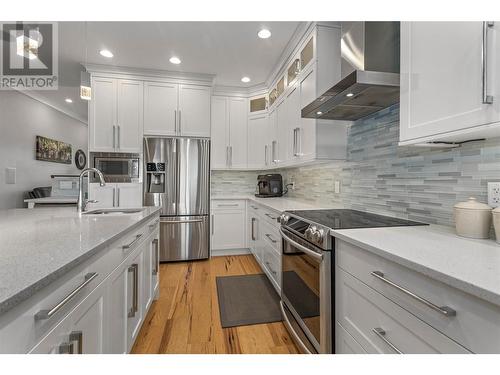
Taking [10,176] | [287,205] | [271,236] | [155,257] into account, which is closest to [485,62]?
[287,205]

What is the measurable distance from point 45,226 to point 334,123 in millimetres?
2253

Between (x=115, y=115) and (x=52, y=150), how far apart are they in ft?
3.31

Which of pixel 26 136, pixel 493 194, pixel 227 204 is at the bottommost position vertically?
pixel 227 204

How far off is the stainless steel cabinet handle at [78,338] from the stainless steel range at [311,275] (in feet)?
3.59

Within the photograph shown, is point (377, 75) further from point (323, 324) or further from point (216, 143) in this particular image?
point (216, 143)

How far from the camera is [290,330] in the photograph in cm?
169

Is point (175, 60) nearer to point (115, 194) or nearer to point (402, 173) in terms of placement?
point (115, 194)

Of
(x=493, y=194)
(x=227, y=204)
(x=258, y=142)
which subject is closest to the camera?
(x=493, y=194)

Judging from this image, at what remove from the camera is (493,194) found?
40.2 inches

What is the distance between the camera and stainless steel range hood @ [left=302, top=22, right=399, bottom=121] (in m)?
1.31

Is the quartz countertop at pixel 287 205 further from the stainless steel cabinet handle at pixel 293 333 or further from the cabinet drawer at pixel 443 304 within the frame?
the cabinet drawer at pixel 443 304

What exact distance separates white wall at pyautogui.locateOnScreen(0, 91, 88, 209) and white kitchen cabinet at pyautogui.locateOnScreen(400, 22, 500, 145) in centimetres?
355

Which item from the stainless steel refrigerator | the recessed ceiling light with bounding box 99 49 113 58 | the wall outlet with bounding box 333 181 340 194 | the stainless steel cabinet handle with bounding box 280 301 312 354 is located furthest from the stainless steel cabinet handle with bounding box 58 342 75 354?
the recessed ceiling light with bounding box 99 49 113 58
